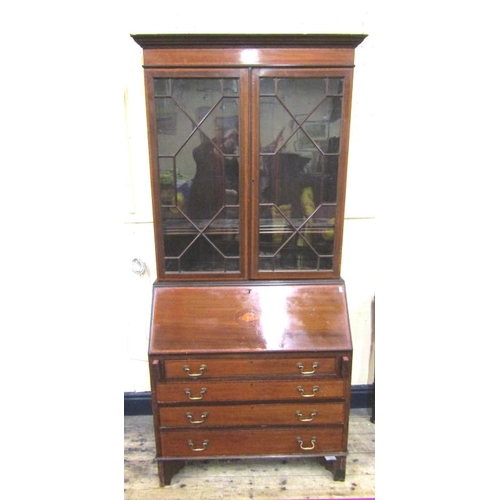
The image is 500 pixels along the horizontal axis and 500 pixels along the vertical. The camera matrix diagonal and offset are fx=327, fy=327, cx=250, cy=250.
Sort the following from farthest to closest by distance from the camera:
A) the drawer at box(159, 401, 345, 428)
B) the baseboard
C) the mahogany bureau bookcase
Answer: the baseboard, the drawer at box(159, 401, 345, 428), the mahogany bureau bookcase

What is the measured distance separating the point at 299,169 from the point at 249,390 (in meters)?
0.99

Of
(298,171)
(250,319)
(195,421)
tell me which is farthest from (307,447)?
(298,171)

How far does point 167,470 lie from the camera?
152cm

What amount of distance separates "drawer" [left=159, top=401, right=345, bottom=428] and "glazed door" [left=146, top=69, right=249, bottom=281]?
578mm

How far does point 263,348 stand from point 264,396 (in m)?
0.23

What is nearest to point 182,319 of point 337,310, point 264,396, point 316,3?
point 264,396

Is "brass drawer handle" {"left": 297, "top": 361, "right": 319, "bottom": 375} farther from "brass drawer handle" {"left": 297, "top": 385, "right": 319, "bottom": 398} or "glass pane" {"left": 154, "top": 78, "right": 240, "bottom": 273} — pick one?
"glass pane" {"left": 154, "top": 78, "right": 240, "bottom": 273}

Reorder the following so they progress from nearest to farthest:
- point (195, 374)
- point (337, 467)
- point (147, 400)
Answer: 1. point (195, 374)
2. point (337, 467)
3. point (147, 400)

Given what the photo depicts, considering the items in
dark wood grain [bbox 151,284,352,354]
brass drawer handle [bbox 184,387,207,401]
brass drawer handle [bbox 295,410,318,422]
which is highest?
dark wood grain [bbox 151,284,352,354]

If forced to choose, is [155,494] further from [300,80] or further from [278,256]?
[300,80]

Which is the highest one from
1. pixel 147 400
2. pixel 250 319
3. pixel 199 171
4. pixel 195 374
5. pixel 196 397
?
pixel 199 171

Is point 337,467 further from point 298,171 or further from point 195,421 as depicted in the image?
point 298,171

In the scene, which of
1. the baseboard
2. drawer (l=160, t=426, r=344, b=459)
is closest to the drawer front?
drawer (l=160, t=426, r=344, b=459)

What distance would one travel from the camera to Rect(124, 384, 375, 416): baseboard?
6.35 ft
